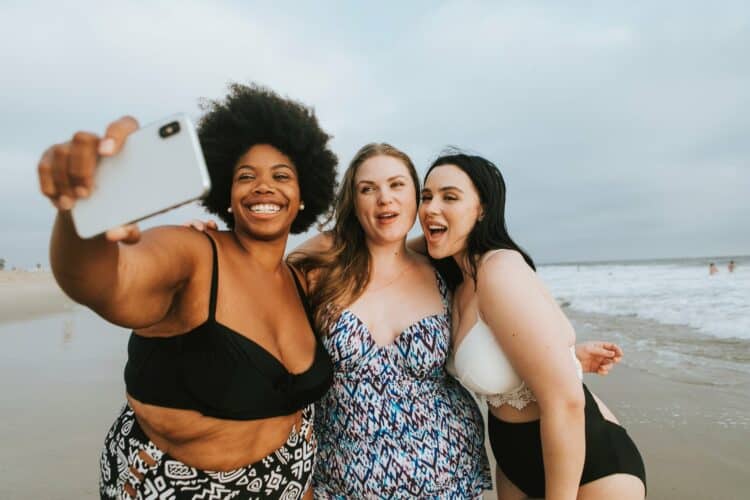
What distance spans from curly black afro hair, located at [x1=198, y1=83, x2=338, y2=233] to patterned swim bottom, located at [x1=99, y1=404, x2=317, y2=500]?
1.41 metres

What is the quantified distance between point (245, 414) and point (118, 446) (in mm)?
666

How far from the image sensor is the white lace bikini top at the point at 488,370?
2500 millimetres

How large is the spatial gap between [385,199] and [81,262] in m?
2.10

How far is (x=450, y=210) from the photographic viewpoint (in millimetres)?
2980

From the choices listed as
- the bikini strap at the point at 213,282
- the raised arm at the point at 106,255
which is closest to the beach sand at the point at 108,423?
the bikini strap at the point at 213,282

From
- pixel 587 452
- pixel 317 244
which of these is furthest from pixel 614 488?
pixel 317 244

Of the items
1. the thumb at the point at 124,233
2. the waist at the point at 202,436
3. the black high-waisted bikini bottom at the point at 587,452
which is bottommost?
the black high-waisted bikini bottom at the point at 587,452

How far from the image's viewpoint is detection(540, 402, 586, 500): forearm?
7.50 ft

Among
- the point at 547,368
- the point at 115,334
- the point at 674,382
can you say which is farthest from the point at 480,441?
the point at 115,334

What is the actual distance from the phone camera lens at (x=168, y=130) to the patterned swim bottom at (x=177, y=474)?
1501 mm

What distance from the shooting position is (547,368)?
2.29 m

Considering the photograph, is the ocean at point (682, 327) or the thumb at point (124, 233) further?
the ocean at point (682, 327)

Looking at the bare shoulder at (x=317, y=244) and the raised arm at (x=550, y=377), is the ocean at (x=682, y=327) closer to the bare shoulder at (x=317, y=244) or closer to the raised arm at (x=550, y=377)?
the raised arm at (x=550, y=377)

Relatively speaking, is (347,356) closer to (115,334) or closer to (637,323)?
(115,334)
